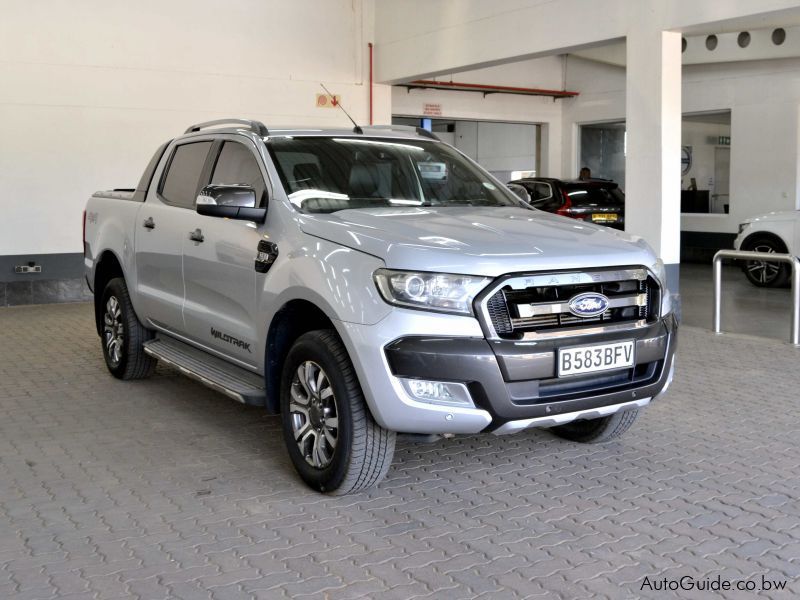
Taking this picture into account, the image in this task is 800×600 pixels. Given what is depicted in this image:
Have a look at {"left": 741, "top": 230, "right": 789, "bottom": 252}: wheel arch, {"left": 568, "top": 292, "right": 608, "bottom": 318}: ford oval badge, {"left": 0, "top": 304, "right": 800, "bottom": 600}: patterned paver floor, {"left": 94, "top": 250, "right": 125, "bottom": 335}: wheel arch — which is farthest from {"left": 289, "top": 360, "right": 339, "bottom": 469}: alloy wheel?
{"left": 741, "top": 230, "right": 789, "bottom": 252}: wheel arch

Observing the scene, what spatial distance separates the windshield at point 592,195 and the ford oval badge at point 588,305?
447 inches

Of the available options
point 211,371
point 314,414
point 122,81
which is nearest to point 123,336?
point 211,371

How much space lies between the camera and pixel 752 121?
631 inches

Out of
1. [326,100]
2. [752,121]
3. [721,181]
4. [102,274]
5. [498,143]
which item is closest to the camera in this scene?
[102,274]

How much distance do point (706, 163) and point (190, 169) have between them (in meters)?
14.7

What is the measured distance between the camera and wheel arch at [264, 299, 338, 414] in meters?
4.21

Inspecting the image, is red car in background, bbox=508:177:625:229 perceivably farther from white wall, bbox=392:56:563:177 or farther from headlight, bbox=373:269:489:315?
headlight, bbox=373:269:489:315

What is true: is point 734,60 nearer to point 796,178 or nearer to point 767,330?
point 796,178

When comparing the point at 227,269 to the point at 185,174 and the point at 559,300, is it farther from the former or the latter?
the point at 559,300

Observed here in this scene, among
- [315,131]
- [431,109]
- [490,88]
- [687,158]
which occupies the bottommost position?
[315,131]

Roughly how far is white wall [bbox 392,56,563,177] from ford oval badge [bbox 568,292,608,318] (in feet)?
40.8

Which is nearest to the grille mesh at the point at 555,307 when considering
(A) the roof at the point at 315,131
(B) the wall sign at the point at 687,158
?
(A) the roof at the point at 315,131

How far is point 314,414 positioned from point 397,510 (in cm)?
59

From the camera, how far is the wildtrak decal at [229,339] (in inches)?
185
